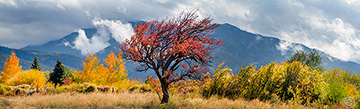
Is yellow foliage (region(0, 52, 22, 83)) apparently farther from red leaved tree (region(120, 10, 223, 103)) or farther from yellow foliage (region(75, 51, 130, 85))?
red leaved tree (region(120, 10, 223, 103))

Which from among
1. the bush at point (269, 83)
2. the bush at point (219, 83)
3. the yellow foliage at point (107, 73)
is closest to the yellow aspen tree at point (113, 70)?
the yellow foliage at point (107, 73)

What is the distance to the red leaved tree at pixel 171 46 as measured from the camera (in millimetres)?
9047

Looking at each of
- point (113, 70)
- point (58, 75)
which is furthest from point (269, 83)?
point (58, 75)

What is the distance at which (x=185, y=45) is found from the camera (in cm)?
871

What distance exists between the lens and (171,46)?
30.1ft

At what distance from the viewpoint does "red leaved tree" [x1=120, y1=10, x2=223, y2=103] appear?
9047mm

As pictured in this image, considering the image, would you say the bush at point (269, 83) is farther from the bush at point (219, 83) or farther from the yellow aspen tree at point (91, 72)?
the yellow aspen tree at point (91, 72)

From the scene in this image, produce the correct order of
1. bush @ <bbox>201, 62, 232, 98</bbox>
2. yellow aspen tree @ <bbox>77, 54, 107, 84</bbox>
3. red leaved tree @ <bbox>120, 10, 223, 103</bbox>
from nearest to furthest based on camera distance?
1. red leaved tree @ <bbox>120, 10, 223, 103</bbox>
2. bush @ <bbox>201, 62, 232, 98</bbox>
3. yellow aspen tree @ <bbox>77, 54, 107, 84</bbox>

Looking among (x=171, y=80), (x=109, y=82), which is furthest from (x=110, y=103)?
(x=109, y=82)

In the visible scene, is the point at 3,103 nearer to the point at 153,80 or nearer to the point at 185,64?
the point at 153,80

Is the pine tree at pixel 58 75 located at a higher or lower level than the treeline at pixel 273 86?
higher

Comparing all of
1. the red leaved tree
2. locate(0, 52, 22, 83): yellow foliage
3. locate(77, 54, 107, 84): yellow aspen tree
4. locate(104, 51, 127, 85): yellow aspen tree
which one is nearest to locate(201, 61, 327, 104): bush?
the red leaved tree

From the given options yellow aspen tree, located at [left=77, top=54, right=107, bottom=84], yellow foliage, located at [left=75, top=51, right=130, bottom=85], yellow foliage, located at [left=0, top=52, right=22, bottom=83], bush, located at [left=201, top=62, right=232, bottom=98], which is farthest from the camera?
yellow foliage, located at [left=0, top=52, right=22, bottom=83]

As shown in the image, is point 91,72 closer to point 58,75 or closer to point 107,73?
point 107,73
